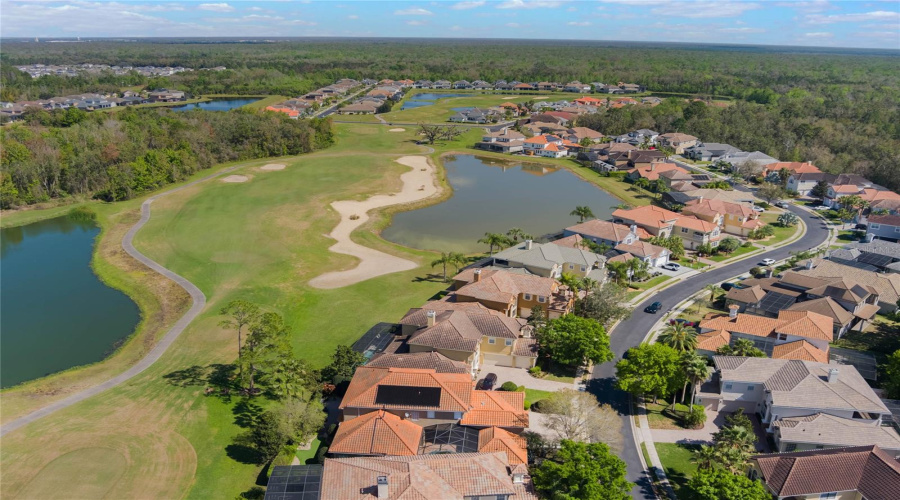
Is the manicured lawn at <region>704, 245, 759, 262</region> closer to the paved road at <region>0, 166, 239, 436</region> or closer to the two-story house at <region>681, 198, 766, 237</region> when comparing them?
the two-story house at <region>681, 198, 766, 237</region>

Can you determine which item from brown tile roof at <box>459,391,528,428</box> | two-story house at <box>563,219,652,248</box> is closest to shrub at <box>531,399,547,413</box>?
brown tile roof at <box>459,391,528,428</box>

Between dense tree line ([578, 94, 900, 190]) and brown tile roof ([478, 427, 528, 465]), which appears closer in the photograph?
brown tile roof ([478, 427, 528, 465])

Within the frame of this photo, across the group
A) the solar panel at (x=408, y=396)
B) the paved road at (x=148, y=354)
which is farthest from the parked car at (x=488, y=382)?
the paved road at (x=148, y=354)

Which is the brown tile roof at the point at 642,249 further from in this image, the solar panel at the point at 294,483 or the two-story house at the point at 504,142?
the two-story house at the point at 504,142

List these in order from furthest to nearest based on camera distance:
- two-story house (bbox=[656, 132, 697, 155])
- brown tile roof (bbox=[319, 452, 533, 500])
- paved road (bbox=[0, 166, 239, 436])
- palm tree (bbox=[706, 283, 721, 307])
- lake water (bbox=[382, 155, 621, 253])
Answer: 1. two-story house (bbox=[656, 132, 697, 155])
2. lake water (bbox=[382, 155, 621, 253])
3. palm tree (bbox=[706, 283, 721, 307])
4. paved road (bbox=[0, 166, 239, 436])
5. brown tile roof (bbox=[319, 452, 533, 500])

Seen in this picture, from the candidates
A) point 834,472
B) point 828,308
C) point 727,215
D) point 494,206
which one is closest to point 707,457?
point 834,472

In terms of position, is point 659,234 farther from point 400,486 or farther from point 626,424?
point 400,486

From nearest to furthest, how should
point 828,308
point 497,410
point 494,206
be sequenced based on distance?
point 497,410, point 828,308, point 494,206

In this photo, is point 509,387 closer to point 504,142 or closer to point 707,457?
point 707,457
